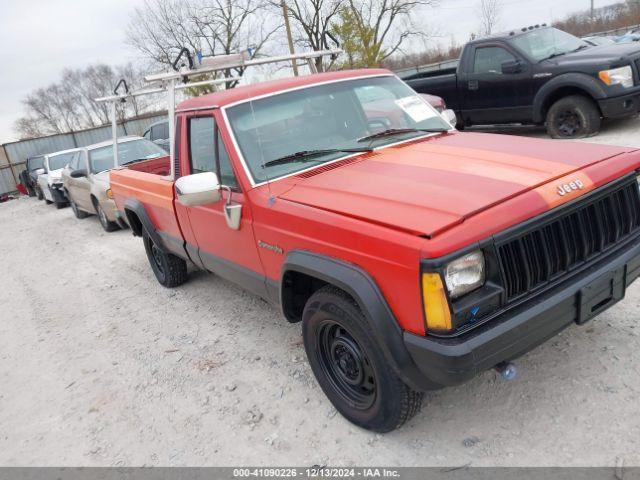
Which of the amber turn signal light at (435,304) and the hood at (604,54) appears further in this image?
the hood at (604,54)

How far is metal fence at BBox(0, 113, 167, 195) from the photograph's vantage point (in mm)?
22609

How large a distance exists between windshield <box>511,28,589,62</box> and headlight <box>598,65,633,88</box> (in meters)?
1.16

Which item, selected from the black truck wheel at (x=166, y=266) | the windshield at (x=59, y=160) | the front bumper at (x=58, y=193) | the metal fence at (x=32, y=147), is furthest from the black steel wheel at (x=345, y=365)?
the metal fence at (x=32, y=147)

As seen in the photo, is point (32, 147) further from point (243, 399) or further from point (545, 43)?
point (243, 399)

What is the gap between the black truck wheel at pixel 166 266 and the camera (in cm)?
559

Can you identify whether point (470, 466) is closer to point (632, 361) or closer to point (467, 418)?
point (467, 418)

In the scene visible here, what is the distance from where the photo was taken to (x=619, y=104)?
26.2ft

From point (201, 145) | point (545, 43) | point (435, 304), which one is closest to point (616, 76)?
point (545, 43)

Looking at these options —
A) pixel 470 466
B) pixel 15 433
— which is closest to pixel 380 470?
pixel 470 466

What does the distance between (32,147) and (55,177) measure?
11585 mm

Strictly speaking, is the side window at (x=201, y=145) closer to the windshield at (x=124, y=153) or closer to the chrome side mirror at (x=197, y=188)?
the chrome side mirror at (x=197, y=188)

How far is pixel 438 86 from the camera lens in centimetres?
1034

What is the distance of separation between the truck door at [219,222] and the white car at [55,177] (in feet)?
36.9

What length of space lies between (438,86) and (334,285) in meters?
8.64
